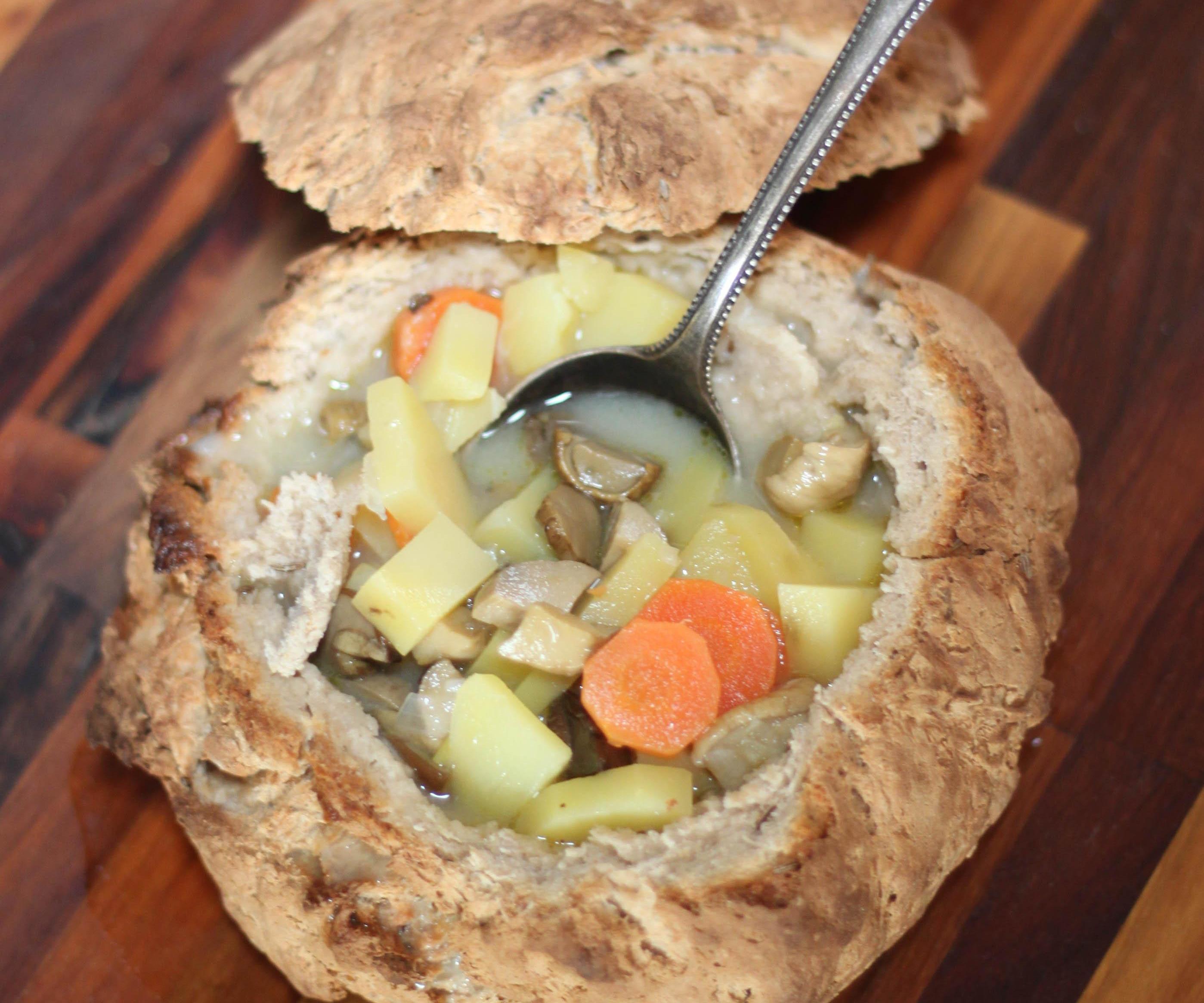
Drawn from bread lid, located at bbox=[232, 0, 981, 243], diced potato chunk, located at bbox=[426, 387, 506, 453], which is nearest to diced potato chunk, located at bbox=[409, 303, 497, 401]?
diced potato chunk, located at bbox=[426, 387, 506, 453]

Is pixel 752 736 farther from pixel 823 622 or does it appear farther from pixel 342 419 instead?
pixel 342 419

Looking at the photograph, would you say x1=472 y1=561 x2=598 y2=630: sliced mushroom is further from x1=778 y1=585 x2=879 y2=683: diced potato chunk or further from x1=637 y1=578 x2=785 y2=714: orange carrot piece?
x1=778 y1=585 x2=879 y2=683: diced potato chunk

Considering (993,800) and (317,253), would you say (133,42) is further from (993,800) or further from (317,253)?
(993,800)

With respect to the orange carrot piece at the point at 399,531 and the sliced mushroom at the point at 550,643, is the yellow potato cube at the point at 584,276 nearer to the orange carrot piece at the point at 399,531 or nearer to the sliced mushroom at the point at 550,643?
the orange carrot piece at the point at 399,531

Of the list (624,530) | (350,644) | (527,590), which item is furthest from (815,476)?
(350,644)

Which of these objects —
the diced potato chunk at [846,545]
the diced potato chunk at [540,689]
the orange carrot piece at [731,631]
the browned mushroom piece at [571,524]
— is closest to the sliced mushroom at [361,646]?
the diced potato chunk at [540,689]

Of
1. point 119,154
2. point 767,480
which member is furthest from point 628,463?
point 119,154
